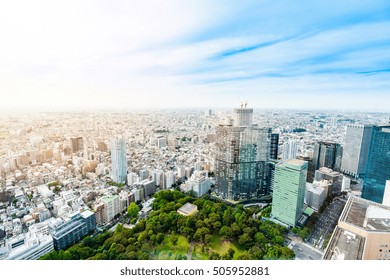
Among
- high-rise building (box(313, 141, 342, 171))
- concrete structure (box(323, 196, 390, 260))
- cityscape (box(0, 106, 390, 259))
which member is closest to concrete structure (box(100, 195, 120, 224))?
cityscape (box(0, 106, 390, 259))

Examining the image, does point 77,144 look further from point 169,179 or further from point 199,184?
point 199,184

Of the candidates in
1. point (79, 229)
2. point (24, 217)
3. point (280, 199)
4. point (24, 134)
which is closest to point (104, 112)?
point (24, 134)

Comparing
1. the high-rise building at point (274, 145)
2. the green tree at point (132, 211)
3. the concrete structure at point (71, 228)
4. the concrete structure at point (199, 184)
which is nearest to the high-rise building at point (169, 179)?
the concrete structure at point (199, 184)

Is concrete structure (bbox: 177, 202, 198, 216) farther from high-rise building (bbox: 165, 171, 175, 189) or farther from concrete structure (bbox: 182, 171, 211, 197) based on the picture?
high-rise building (bbox: 165, 171, 175, 189)

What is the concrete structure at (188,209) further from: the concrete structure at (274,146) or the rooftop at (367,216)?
the concrete structure at (274,146)
